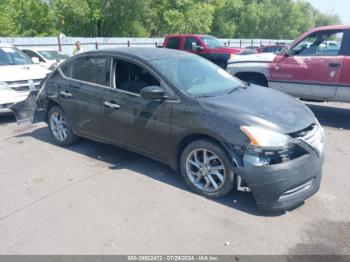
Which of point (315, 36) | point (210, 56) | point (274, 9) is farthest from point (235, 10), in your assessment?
point (315, 36)

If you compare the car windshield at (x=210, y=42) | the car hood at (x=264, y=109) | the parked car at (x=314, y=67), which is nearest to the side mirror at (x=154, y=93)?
the car hood at (x=264, y=109)

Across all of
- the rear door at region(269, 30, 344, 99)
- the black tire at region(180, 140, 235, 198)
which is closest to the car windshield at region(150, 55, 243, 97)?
the black tire at region(180, 140, 235, 198)

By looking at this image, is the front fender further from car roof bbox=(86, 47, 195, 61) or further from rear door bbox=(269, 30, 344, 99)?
car roof bbox=(86, 47, 195, 61)

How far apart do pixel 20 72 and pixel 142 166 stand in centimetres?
446

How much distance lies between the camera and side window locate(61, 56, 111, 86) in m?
4.85

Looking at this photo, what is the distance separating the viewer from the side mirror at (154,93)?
402cm

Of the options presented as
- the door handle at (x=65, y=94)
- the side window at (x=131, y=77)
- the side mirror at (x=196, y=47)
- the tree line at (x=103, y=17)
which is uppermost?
the tree line at (x=103, y=17)

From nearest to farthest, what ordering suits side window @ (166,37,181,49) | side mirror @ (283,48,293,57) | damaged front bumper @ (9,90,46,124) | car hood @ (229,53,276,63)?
damaged front bumper @ (9,90,46,124) < side mirror @ (283,48,293,57) < car hood @ (229,53,276,63) < side window @ (166,37,181,49)

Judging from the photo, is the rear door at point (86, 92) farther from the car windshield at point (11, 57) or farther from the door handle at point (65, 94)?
the car windshield at point (11, 57)

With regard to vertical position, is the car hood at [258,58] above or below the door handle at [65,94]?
above

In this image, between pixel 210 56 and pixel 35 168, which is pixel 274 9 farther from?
pixel 35 168

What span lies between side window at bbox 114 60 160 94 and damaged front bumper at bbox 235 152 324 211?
1825mm

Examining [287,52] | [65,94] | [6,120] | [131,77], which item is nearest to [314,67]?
[287,52]

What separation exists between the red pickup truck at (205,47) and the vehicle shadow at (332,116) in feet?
17.7
